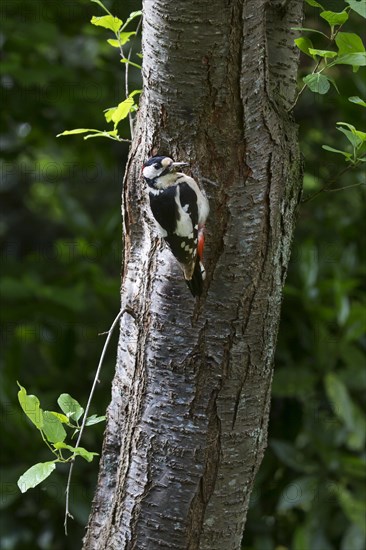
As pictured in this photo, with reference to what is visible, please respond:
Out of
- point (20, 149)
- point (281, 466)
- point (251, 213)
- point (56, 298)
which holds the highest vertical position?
point (20, 149)

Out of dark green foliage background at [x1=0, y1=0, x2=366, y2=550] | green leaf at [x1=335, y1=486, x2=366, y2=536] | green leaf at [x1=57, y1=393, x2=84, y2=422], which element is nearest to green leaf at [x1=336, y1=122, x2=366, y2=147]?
green leaf at [x1=57, y1=393, x2=84, y2=422]

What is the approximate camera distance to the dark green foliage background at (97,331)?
257cm

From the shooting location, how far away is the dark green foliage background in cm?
257

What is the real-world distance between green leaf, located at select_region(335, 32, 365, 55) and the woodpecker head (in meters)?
0.29

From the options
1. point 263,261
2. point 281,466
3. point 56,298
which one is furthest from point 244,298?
point 281,466

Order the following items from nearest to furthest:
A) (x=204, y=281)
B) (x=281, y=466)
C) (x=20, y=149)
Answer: (x=204, y=281) < (x=281, y=466) < (x=20, y=149)

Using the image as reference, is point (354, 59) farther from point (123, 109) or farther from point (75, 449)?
point (75, 449)

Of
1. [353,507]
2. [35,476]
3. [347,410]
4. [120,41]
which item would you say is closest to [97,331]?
[347,410]

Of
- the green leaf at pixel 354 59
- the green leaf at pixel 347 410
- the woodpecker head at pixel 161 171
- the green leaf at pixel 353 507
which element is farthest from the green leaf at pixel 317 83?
the green leaf at pixel 353 507

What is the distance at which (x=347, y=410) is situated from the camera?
2.53 m

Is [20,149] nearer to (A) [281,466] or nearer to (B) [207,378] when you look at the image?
(A) [281,466]

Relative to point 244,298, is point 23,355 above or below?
below

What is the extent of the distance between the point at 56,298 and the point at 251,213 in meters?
1.56

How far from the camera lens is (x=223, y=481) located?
1.13 meters
